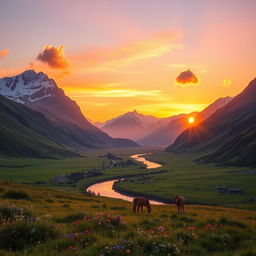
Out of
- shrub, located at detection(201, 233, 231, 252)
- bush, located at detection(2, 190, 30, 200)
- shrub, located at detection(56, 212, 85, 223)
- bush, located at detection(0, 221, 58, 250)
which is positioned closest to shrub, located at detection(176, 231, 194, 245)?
shrub, located at detection(201, 233, 231, 252)

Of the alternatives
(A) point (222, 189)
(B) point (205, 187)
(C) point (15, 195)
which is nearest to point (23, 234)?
(C) point (15, 195)

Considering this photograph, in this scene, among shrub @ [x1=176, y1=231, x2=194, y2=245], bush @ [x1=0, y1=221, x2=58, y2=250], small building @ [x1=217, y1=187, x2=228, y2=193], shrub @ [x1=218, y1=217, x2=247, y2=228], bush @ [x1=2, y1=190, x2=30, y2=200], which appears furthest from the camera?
small building @ [x1=217, y1=187, x2=228, y2=193]

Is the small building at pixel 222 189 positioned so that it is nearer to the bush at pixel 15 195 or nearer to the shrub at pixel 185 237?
the bush at pixel 15 195

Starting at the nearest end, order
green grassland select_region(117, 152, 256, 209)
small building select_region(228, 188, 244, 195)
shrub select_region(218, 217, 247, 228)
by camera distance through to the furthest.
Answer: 1. shrub select_region(218, 217, 247, 228)
2. green grassland select_region(117, 152, 256, 209)
3. small building select_region(228, 188, 244, 195)

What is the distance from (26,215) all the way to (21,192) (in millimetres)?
24595

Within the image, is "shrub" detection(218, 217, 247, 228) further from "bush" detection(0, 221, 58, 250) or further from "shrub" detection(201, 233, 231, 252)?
"bush" detection(0, 221, 58, 250)

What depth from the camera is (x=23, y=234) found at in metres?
13.1

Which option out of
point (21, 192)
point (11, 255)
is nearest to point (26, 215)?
point (11, 255)

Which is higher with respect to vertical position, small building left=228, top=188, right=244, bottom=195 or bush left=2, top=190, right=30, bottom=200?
bush left=2, top=190, right=30, bottom=200

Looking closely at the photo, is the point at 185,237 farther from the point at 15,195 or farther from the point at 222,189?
the point at 222,189

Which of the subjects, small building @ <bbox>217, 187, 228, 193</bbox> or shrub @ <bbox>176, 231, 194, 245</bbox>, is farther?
small building @ <bbox>217, 187, 228, 193</bbox>

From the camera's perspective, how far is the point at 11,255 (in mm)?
11188

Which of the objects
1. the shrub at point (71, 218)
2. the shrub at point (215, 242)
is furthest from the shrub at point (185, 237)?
the shrub at point (71, 218)

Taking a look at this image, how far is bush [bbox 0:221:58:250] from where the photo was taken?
1266cm
